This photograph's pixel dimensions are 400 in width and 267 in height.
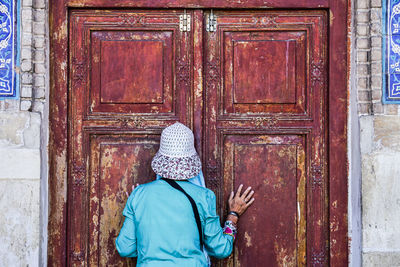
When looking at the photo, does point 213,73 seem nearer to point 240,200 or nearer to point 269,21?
point 269,21

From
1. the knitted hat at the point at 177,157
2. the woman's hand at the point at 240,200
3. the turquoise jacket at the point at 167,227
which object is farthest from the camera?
the woman's hand at the point at 240,200

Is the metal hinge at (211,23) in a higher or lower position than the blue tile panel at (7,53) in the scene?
higher

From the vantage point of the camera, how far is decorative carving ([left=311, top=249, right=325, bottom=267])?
3.32 meters

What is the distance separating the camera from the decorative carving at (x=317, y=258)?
3.32m

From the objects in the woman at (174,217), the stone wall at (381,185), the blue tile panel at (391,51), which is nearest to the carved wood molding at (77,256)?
the woman at (174,217)

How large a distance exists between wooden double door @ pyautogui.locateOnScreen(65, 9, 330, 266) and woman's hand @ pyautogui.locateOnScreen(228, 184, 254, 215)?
65 millimetres

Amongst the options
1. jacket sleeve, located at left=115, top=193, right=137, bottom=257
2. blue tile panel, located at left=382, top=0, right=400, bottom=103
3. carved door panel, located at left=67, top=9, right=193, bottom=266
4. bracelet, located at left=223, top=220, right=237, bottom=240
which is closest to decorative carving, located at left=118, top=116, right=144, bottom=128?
carved door panel, located at left=67, top=9, right=193, bottom=266

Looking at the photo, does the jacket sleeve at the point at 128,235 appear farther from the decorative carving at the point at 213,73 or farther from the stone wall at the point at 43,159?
the decorative carving at the point at 213,73

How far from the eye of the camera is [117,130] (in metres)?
3.30

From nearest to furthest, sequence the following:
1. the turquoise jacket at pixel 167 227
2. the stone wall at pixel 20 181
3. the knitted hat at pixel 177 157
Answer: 1. the turquoise jacket at pixel 167 227
2. the knitted hat at pixel 177 157
3. the stone wall at pixel 20 181

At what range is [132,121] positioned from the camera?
3.31 m

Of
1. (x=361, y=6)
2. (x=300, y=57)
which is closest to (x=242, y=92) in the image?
(x=300, y=57)

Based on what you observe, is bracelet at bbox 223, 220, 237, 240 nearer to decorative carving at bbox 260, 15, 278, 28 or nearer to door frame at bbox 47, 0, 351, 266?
door frame at bbox 47, 0, 351, 266

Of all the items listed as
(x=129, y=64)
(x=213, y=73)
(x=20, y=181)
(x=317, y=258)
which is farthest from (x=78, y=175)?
(x=317, y=258)
